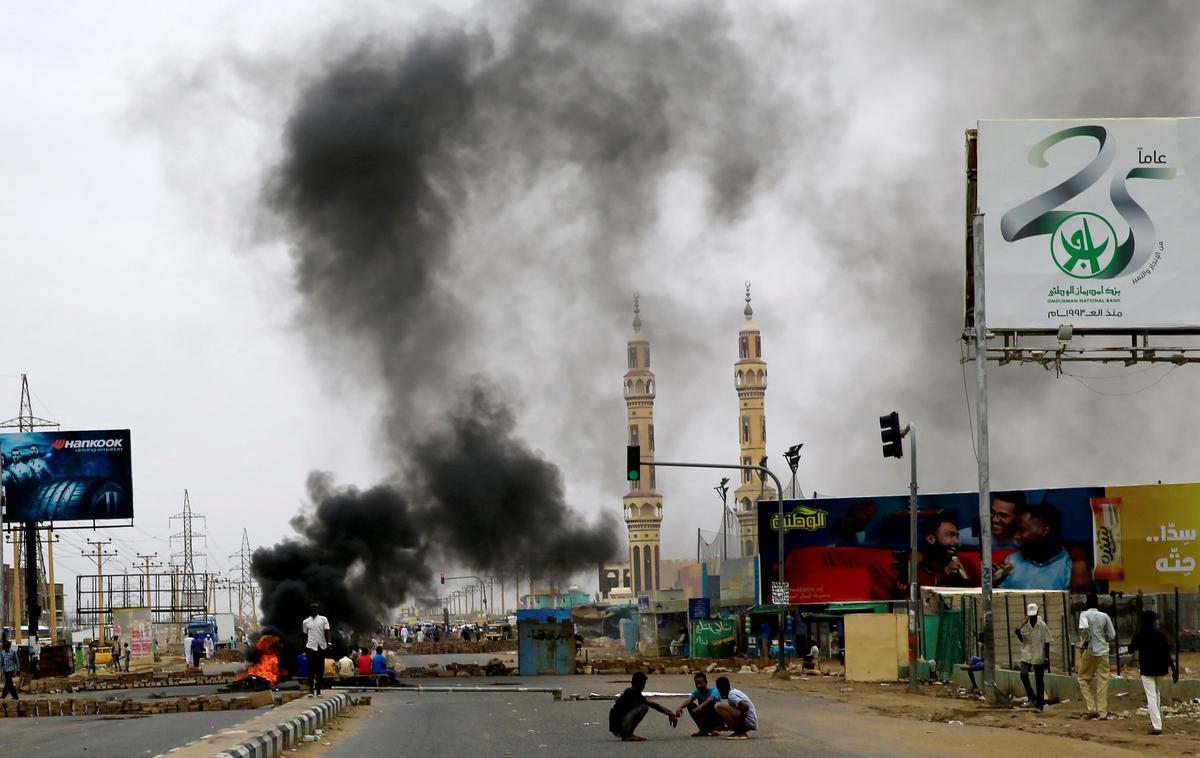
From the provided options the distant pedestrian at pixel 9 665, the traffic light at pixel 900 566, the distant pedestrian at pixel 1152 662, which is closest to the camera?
the distant pedestrian at pixel 1152 662

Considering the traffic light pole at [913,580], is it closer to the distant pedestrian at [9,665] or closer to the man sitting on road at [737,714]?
the man sitting on road at [737,714]

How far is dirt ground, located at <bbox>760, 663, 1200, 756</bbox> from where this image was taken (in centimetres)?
1859

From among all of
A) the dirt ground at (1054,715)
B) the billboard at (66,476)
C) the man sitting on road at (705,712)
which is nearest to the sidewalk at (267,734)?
the man sitting on road at (705,712)

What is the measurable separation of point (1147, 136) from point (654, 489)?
544 ft

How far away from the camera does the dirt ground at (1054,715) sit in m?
18.6

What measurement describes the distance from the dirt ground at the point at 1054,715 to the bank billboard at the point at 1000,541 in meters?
25.3

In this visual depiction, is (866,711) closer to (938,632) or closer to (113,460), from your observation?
(938,632)

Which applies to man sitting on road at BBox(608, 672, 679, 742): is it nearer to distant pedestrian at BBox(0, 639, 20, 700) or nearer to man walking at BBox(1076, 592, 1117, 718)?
man walking at BBox(1076, 592, 1117, 718)

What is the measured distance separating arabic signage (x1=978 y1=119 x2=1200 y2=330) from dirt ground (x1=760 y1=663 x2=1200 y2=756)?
7726 millimetres

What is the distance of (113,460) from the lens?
2643 inches

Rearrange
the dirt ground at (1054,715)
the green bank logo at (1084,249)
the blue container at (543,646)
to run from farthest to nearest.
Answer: the blue container at (543,646)
the green bank logo at (1084,249)
the dirt ground at (1054,715)

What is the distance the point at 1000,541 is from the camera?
193 ft

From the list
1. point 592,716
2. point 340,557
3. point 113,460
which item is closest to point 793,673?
point 592,716

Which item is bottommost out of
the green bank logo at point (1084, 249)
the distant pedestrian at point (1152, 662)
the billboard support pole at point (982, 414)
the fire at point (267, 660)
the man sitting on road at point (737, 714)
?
the fire at point (267, 660)
